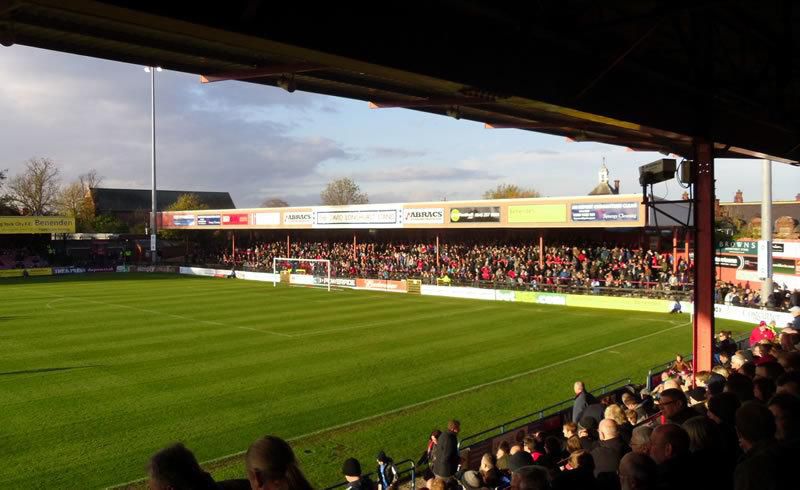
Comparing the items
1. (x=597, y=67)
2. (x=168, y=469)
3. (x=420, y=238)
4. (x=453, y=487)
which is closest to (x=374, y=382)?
(x=453, y=487)

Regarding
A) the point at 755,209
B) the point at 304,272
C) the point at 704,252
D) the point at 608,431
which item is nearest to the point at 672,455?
the point at 608,431

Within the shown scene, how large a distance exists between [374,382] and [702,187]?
978 centimetres

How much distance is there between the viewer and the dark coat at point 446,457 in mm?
8375

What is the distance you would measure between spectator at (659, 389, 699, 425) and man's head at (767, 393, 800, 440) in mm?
832

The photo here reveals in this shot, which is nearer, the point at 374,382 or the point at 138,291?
the point at 374,382

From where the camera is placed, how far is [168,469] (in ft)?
8.43

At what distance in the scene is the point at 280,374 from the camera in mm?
17203

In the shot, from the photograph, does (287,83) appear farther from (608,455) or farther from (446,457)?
(446,457)

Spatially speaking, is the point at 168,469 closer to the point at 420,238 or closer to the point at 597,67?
the point at 597,67

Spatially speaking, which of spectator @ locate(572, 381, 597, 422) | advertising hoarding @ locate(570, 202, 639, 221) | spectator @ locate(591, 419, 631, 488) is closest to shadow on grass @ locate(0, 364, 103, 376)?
spectator @ locate(572, 381, 597, 422)

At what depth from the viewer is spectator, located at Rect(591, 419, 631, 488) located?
15.6ft

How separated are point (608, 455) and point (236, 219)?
5637 cm

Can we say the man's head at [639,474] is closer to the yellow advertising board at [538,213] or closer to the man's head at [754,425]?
the man's head at [754,425]

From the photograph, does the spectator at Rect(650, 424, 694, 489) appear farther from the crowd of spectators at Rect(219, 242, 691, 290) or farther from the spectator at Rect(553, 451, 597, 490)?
the crowd of spectators at Rect(219, 242, 691, 290)
